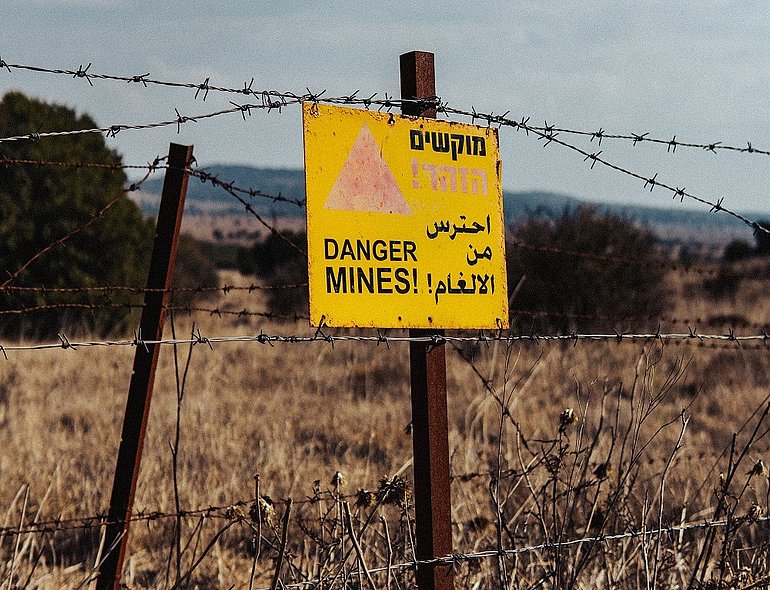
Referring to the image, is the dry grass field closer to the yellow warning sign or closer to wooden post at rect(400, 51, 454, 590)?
wooden post at rect(400, 51, 454, 590)

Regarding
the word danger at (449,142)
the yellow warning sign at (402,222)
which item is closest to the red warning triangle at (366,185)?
the yellow warning sign at (402,222)

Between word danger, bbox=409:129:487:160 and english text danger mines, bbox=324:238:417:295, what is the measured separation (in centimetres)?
30

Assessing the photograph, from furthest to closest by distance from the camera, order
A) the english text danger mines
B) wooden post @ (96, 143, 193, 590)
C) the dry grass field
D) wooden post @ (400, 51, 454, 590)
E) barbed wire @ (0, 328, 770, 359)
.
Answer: wooden post @ (96, 143, 193, 590)
the dry grass field
wooden post @ (400, 51, 454, 590)
the english text danger mines
barbed wire @ (0, 328, 770, 359)

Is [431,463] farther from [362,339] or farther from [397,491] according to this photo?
[362,339]

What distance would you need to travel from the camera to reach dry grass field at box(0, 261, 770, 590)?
10.3 feet

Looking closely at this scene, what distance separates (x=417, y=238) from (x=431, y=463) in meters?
0.62

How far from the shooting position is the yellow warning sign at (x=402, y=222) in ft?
9.14

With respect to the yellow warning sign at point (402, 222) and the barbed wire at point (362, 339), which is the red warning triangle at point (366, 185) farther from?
the barbed wire at point (362, 339)

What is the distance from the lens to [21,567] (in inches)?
164

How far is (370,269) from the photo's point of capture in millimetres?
2838

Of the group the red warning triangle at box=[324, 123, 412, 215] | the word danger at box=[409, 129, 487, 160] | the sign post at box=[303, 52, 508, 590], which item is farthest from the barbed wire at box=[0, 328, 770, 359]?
the word danger at box=[409, 129, 487, 160]

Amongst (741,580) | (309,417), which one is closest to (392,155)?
(741,580)

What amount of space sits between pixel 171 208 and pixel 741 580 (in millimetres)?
2114

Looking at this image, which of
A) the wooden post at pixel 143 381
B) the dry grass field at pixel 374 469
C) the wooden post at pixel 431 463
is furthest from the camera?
the wooden post at pixel 143 381
